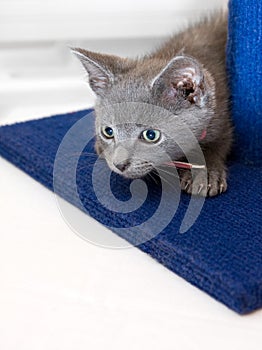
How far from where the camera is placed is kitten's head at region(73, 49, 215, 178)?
134cm

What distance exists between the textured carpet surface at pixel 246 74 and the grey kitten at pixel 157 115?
0.22ft

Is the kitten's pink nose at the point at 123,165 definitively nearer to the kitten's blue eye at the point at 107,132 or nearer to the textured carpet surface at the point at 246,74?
the kitten's blue eye at the point at 107,132

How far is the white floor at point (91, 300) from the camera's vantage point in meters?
1.04

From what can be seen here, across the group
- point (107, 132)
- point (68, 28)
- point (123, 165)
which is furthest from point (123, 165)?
point (68, 28)

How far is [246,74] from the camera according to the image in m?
1.56

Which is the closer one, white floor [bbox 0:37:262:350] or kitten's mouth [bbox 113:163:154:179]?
white floor [bbox 0:37:262:350]

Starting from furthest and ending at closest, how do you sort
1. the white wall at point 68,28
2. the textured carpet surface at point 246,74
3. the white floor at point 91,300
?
the white wall at point 68,28, the textured carpet surface at point 246,74, the white floor at point 91,300

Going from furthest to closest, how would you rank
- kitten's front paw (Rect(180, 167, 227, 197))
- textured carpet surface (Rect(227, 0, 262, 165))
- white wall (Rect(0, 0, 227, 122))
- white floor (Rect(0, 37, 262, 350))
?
white wall (Rect(0, 0, 227, 122)) → textured carpet surface (Rect(227, 0, 262, 165)) → kitten's front paw (Rect(180, 167, 227, 197)) → white floor (Rect(0, 37, 262, 350))

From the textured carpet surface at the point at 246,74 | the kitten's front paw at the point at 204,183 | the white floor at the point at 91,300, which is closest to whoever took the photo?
the white floor at the point at 91,300

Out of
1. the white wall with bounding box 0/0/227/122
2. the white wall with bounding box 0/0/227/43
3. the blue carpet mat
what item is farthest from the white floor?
the white wall with bounding box 0/0/227/43

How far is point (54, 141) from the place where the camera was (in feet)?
5.79

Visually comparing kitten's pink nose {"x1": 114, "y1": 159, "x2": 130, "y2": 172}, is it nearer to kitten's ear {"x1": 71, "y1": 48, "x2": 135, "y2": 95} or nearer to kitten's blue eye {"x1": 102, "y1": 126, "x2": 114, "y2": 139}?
kitten's blue eye {"x1": 102, "y1": 126, "x2": 114, "y2": 139}

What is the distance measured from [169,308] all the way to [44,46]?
5.34ft

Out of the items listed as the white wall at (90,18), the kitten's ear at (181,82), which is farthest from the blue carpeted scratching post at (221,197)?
the white wall at (90,18)
